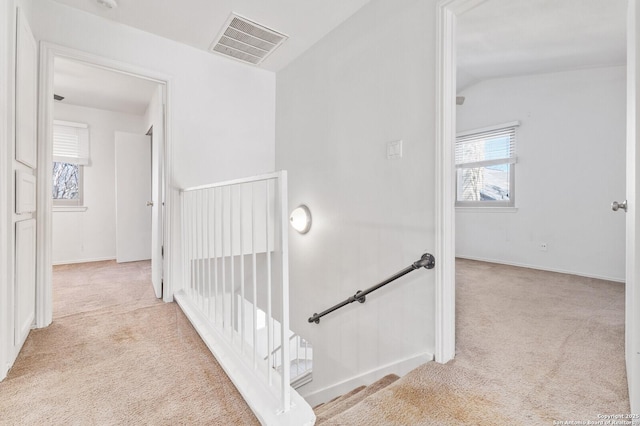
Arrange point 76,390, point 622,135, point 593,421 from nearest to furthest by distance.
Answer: point 593,421 → point 76,390 → point 622,135

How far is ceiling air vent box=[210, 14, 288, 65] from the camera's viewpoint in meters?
2.41

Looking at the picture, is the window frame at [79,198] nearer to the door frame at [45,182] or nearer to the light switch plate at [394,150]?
the door frame at [45,182]

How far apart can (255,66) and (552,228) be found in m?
3.88

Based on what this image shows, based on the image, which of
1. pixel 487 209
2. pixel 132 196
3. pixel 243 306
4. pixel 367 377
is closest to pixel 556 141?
pixel 487 209

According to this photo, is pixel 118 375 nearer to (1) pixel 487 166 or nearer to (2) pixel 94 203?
A: (2) pixel 94 203

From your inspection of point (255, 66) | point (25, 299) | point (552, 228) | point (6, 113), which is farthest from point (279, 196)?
point (552, 228)

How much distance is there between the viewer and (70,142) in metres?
4.36

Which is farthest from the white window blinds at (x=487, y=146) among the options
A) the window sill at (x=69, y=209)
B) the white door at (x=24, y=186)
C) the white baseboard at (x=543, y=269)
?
the window sill at (x=69, y=209)

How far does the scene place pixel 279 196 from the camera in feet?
3.80

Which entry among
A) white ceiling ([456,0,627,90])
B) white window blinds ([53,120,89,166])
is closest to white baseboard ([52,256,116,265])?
white window blinds ([53,120,89,166])

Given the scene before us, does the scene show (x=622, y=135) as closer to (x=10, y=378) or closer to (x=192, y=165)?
(x=192, y=165)

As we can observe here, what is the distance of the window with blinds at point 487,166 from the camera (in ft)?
13.1

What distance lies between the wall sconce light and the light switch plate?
107 centimetres

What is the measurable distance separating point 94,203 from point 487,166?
19.4 ft
